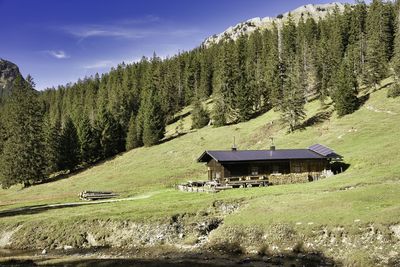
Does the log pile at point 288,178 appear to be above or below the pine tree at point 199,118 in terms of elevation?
below

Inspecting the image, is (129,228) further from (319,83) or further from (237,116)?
(319,83)

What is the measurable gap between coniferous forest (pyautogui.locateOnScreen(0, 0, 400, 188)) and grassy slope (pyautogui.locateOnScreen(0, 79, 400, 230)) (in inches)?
190

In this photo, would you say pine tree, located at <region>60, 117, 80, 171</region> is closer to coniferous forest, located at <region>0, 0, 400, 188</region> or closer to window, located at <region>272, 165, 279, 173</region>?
coniferous forest, located at <region>0, 0, 400, 188</region>

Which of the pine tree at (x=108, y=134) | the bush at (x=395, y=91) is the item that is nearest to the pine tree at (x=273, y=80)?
the bush at (x=395, y=91)

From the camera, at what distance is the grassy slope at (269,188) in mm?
31531

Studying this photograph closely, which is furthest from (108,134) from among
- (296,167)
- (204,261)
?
(204,261)

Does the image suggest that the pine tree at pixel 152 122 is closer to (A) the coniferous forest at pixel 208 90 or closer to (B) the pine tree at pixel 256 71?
(A) the coniferous forest at pixel 208 90

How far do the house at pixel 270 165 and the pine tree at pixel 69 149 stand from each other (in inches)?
1638

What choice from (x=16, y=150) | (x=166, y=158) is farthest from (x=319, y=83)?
(x=16, y=150)

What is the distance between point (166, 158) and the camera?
80.2m

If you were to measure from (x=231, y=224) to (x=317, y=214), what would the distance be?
6.63m

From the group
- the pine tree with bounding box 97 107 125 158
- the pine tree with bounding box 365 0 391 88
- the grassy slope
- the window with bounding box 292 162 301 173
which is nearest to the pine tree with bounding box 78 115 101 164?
the pine tree with bounding box 97 107 125 158

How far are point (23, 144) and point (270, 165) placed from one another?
47.2 metres

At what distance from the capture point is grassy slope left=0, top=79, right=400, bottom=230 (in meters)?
31.5
